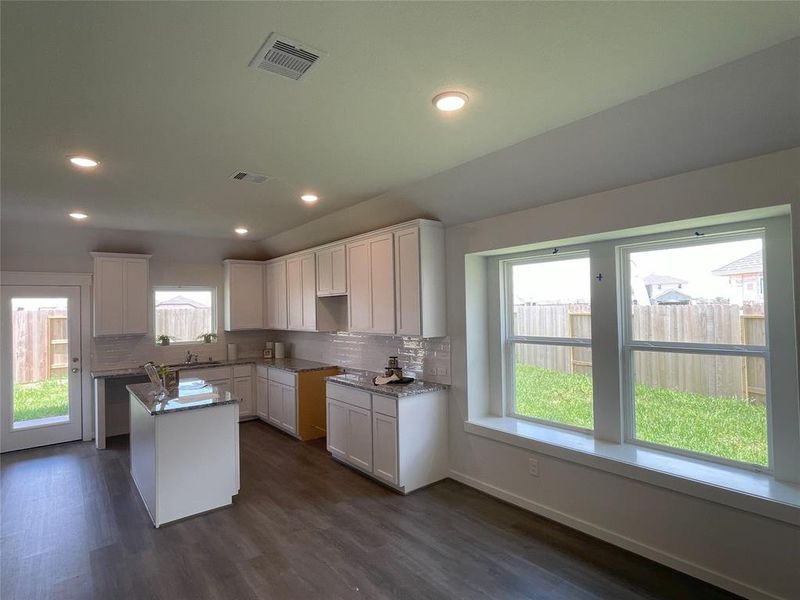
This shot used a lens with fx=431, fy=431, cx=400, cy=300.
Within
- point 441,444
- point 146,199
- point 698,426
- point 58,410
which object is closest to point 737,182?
point 698,426

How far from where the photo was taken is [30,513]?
348 centimetres

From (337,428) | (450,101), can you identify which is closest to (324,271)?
(337,428)

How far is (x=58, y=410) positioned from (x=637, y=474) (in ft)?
20.9

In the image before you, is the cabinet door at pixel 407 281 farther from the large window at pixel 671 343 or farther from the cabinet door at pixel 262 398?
the cabinet door at pixel 262 398

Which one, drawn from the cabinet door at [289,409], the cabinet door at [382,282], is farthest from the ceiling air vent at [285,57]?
the cabinet door at [289,409]

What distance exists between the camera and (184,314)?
6.38m

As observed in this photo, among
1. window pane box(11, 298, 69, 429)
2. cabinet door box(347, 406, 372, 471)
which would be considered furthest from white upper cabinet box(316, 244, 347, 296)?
window pane box(11, 298, 69, 429)

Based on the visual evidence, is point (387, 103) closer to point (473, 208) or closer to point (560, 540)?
point (473, 208)

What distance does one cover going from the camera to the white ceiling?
5.11 feet

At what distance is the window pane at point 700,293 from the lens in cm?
262

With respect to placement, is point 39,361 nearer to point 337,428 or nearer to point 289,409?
point 289,409

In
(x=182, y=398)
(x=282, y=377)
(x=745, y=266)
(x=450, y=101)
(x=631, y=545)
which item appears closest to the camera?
(x=450, y=101)

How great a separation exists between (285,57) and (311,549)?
2.92 metres

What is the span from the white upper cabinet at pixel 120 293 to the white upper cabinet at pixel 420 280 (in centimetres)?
371
